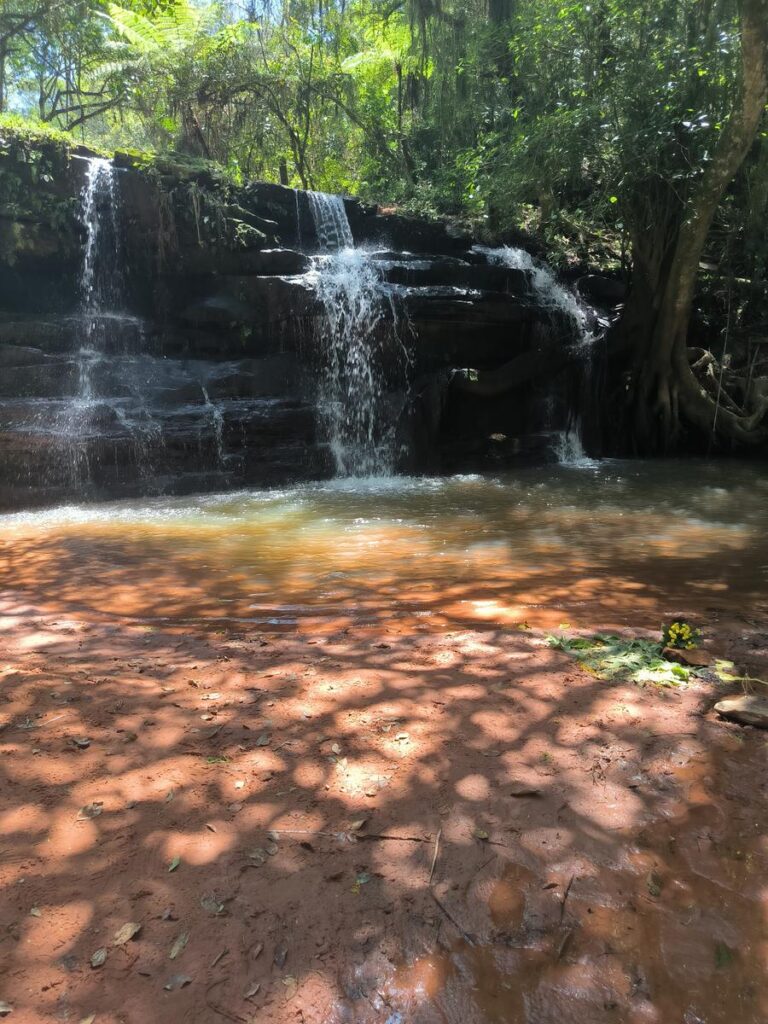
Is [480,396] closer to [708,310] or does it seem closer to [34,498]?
[708,310]

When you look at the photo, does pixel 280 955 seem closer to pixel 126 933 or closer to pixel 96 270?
pixel 126 933

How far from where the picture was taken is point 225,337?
1195 cm

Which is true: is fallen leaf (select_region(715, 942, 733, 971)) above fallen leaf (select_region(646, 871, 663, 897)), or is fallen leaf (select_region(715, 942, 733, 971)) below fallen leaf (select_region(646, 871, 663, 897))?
below

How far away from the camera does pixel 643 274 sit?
12844 mm

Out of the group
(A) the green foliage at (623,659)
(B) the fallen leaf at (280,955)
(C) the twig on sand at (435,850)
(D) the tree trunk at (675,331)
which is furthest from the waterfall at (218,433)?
(B) the fallen leaf at (280,955)

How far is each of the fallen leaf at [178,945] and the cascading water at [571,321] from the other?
473 inches

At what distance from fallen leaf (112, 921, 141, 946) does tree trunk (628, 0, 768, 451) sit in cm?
1147

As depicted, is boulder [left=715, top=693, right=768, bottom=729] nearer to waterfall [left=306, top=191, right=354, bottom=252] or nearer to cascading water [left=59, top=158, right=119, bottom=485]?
cascading water [left=59, top=158, right=119, bottom=485]

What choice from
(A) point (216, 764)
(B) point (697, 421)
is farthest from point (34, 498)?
(B) point (697, 421)

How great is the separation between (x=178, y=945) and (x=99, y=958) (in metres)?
0.18

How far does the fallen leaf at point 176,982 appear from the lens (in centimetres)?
148

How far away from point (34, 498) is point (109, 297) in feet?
15.9

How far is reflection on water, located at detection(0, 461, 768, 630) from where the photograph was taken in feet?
14.3

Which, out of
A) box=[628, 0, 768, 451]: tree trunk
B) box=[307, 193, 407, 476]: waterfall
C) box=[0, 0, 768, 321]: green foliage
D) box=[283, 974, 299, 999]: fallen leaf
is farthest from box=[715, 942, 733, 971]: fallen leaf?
box=[0, 0, 768, 321]: green foliage
